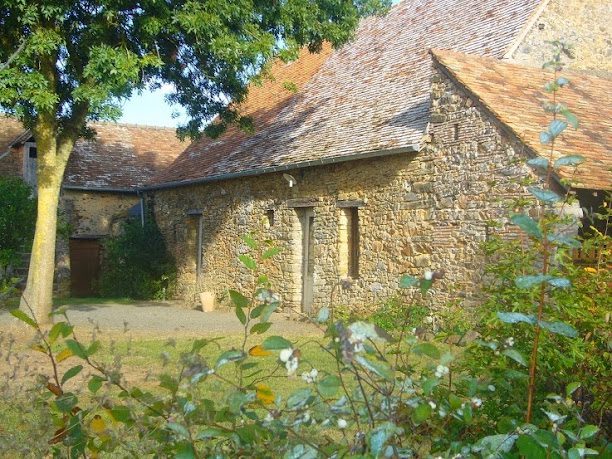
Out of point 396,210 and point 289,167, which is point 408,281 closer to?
point 396,210

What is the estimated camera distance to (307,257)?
15.7 metres

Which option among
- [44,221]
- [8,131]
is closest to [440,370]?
[44,221]

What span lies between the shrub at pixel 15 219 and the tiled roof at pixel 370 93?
3.74 meters

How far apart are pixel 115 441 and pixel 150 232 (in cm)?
1908

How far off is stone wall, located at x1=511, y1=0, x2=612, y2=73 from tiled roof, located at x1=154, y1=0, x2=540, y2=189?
14.0 inches

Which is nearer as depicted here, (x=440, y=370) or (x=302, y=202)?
(x=440, y=370)

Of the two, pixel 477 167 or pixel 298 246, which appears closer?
pixel 477 167

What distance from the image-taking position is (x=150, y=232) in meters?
21.2

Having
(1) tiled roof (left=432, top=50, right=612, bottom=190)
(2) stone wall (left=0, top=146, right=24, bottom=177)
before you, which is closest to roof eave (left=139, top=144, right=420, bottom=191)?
(1) tiled roof (left=432, top=50, right=612, bottom=190)

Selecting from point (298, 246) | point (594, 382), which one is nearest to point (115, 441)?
point (594, 382)

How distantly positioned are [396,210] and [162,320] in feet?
18.6

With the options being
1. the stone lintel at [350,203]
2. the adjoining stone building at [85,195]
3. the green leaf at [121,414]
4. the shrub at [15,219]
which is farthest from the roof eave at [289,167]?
the green leaf at [121,414]

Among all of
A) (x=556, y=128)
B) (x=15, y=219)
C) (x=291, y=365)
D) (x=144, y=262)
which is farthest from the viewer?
(x=144, y=262)

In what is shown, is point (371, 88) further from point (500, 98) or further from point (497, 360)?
point (497, 360)
